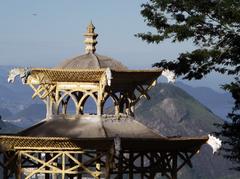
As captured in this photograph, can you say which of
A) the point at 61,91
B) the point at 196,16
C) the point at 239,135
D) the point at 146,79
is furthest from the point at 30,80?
the point at 239,135

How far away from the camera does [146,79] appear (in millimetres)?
31141

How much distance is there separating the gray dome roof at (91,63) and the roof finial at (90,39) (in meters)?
0.31

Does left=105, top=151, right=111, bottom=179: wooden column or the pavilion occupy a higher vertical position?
the pavilion

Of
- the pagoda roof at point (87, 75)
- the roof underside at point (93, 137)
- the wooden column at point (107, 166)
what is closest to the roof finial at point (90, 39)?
the pagoda roof at point (87, 75)

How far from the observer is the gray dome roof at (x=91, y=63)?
100ft

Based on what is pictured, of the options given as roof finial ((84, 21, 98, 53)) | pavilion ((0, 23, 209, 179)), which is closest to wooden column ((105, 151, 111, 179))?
pavilion ((0, 23, 209, 179))

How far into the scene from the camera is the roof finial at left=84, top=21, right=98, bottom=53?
31.3m

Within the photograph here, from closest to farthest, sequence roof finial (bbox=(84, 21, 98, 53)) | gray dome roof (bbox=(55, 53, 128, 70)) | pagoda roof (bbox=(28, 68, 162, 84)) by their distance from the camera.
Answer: pagoda roof (bbox=(28, 68, 162, 84)) < gray dome roof (bbox=(55, 53, 128, 70)) < roof finial (bbox=(84, 21, 98, 53))

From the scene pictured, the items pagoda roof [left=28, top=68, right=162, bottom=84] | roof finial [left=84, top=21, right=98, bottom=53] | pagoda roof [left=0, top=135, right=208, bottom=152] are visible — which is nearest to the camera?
pagoda roof [left=0, top=135, right=208, bottom=152]

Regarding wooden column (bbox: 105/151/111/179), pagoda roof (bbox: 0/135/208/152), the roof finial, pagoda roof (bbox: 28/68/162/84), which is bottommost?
wooden column (bbox: 105/151/111/179)

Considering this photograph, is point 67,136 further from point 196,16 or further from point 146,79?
point 196,16

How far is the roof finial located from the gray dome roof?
314 millimetres

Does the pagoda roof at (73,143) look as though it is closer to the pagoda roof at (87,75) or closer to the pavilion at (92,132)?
the pavilion at (92,132)

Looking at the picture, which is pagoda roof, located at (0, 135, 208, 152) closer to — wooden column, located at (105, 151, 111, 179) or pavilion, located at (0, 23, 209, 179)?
pavilion, located at (0, 23, 209, 179)
